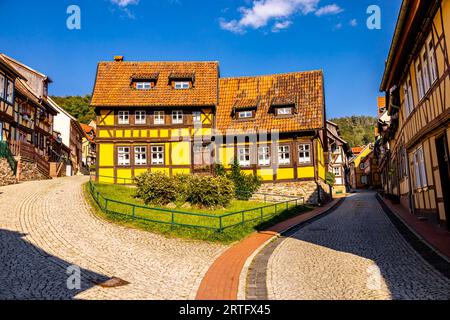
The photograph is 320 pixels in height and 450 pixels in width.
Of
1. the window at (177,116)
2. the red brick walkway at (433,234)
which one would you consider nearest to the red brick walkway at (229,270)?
the red brick walkway at (433,234)

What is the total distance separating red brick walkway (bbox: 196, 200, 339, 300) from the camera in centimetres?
690

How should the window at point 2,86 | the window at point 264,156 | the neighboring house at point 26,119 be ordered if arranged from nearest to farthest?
the window at point 2,86 < the neighboring house at point 26,119 < the window at point 264,156

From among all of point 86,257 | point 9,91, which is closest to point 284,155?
point 86,257

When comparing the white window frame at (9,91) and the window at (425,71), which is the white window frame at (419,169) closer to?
the window at (425,71)

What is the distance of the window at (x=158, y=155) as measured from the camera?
2598 cm

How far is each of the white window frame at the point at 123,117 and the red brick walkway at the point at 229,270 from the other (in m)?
15.8

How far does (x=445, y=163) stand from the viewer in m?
11.4

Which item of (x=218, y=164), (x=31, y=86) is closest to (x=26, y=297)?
(x=218, y=164)

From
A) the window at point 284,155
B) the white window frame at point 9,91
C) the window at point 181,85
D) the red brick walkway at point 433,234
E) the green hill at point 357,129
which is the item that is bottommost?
the red brick walkway at point 433,234

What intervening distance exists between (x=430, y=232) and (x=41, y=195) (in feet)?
57.6

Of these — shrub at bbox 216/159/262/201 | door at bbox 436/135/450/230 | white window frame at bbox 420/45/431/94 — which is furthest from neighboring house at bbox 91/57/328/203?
door at bbox 436/135/450/230

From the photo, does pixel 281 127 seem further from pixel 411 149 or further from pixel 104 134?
pixel 104 134

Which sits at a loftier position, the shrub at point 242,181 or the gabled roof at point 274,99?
the gabled roof at point 274,99

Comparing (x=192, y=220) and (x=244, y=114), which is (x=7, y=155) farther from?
(x=244, y=114)
